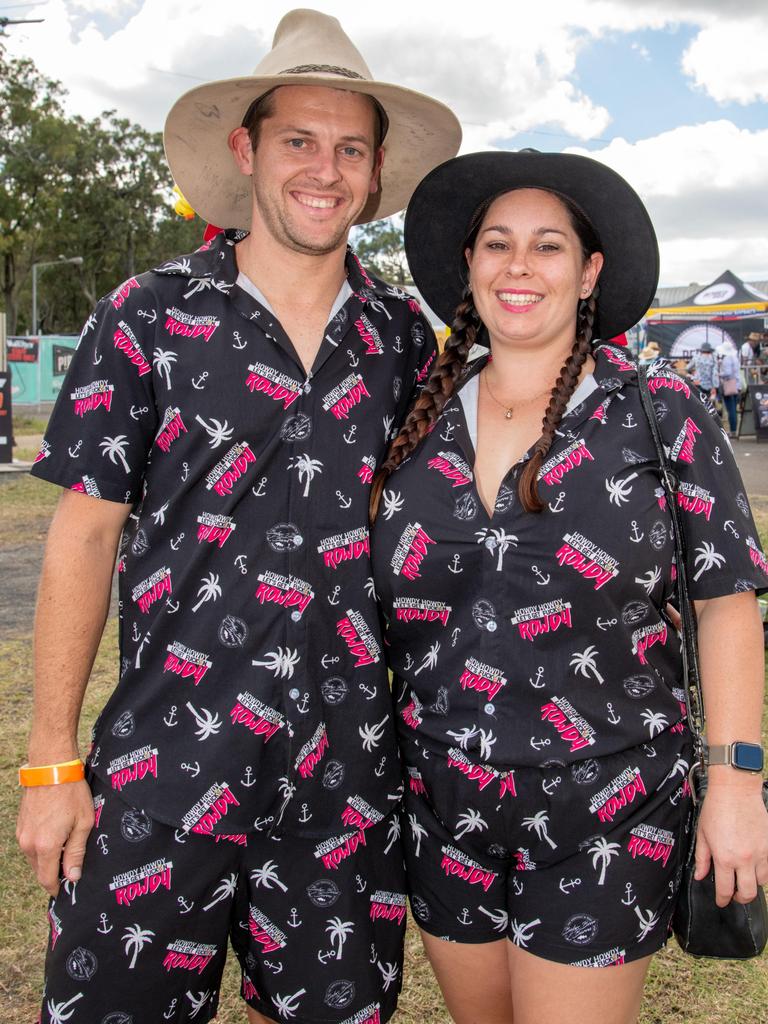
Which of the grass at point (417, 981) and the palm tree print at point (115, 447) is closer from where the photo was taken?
the palm tree print at point (115, 447)

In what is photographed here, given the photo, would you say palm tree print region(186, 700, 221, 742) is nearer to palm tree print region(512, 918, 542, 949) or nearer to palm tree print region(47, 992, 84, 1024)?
palm tree print region(47, 992, 84, 1024)

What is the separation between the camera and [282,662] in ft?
6.73

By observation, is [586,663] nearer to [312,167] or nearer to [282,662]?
[282,662]

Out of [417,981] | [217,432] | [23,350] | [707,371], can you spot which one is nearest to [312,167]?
[217,432]

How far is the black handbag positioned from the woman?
3 cm

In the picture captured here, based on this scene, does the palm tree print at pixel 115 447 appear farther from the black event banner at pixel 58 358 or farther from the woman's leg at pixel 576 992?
the black event banner at pixel 58 358

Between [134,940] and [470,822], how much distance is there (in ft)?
2.53

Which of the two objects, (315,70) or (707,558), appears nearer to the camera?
(707,558)

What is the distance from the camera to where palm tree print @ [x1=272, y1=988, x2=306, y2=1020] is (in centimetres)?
217

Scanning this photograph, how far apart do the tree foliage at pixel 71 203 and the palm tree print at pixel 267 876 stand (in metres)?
38.5

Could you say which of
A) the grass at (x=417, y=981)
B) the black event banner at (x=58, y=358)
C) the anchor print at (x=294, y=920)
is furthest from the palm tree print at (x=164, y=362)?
the black event banner at (x=58, y=358)

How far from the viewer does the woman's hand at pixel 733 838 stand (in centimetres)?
197

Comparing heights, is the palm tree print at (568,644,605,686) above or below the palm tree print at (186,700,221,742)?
above

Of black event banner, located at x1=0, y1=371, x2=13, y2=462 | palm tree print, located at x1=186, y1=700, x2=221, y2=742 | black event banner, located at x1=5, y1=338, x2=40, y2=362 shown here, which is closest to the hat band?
palm tree print, located at x1=186, y1=700, x2=221, y2=742
